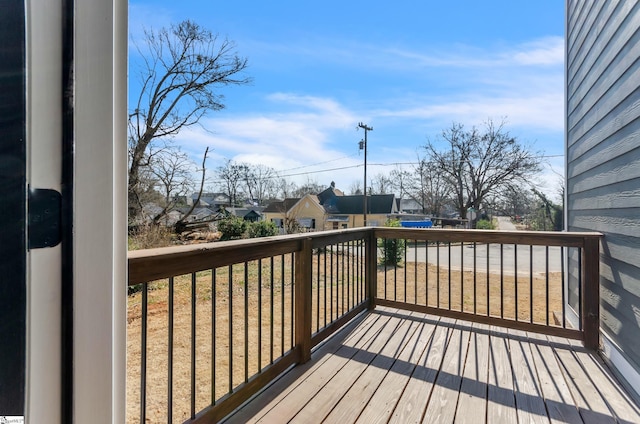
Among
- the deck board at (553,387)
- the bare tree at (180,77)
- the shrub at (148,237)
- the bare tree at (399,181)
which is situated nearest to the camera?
the deck board at (553,387)

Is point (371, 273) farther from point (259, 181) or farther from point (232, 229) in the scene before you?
point (259, 181)

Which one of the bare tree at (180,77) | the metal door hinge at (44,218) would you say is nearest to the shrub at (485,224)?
the bare tree at (180,77)

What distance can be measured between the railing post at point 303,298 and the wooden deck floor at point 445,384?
0.13 meters

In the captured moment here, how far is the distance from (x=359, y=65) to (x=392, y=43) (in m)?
2.32

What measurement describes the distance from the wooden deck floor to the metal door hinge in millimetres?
1479

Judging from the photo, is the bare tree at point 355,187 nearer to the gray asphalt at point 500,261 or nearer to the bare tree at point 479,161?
the bare tree at point 479,161

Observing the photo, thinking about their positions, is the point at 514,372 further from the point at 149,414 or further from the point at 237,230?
the point at 237,230

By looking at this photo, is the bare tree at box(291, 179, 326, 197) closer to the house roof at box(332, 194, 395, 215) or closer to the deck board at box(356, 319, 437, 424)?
the house roof at box(332, 194, 395, 215)

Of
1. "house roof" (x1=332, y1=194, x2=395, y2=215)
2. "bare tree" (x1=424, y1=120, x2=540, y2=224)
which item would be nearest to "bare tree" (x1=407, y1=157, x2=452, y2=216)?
"bare tree" (x1=424, y1=120, x2=540, y2=224)

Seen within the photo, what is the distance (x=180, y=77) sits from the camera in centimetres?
988

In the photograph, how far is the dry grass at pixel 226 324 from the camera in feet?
6.82

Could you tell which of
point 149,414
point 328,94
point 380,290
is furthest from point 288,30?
point 328,94

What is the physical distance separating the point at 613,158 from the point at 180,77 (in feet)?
35.1

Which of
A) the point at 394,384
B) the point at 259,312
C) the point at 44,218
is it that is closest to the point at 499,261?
the point at 394,384
